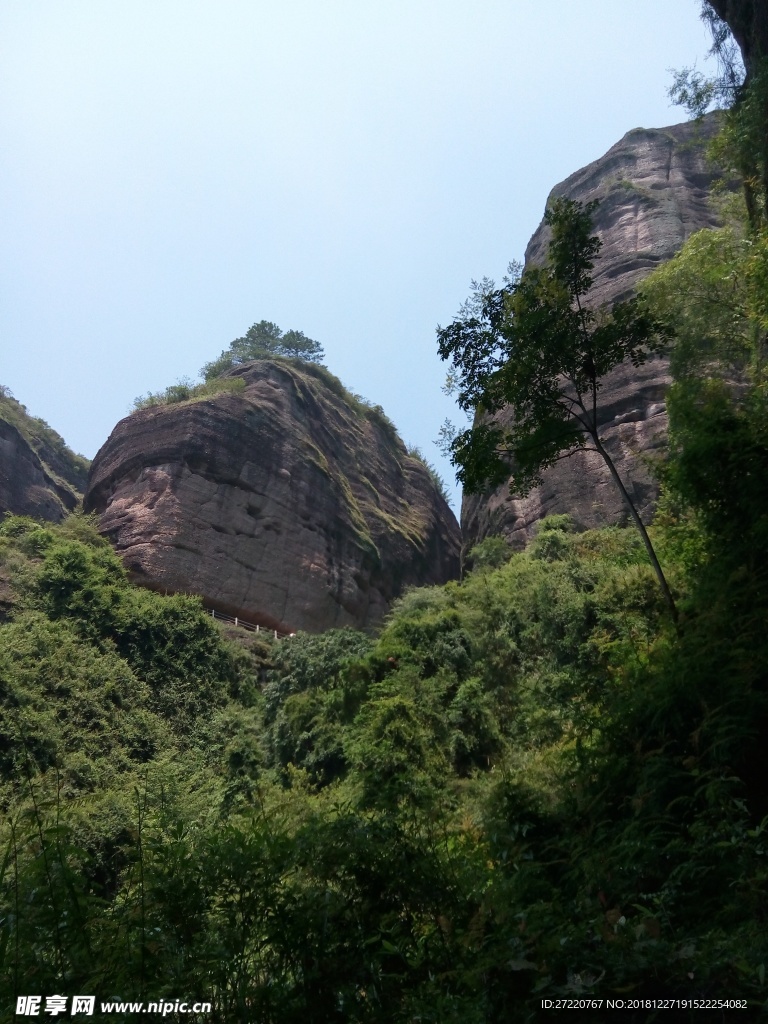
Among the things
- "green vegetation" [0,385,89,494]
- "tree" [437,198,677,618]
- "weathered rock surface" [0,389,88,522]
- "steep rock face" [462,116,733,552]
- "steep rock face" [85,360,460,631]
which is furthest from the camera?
"green vegetation" [0,385,89,494]

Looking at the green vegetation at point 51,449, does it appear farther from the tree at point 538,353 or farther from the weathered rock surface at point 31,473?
the tree at point 538,353

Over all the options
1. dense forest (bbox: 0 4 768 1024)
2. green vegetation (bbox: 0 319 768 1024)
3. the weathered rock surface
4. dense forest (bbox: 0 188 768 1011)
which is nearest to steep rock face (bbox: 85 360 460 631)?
the weathered rock surface

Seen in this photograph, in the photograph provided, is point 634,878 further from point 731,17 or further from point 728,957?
point 731,17

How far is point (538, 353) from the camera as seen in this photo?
10.2m

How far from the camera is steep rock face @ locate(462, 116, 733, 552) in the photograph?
84.6ft

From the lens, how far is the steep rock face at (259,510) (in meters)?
28.6

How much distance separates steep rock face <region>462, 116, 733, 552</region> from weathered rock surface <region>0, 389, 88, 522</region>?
62.1 ft

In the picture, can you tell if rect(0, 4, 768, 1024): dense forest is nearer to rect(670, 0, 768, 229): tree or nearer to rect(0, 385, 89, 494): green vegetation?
rect(670, 0, 768, 229): tree

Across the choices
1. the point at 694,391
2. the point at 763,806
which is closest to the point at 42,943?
the point at 763,806

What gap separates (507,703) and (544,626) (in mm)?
1762

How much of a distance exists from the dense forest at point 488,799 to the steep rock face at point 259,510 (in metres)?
8.06

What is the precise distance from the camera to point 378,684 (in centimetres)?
1505

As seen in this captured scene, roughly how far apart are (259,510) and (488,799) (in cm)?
2449

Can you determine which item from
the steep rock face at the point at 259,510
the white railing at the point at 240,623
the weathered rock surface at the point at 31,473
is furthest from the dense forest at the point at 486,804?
the weathered rock surface at the point at 31,473
